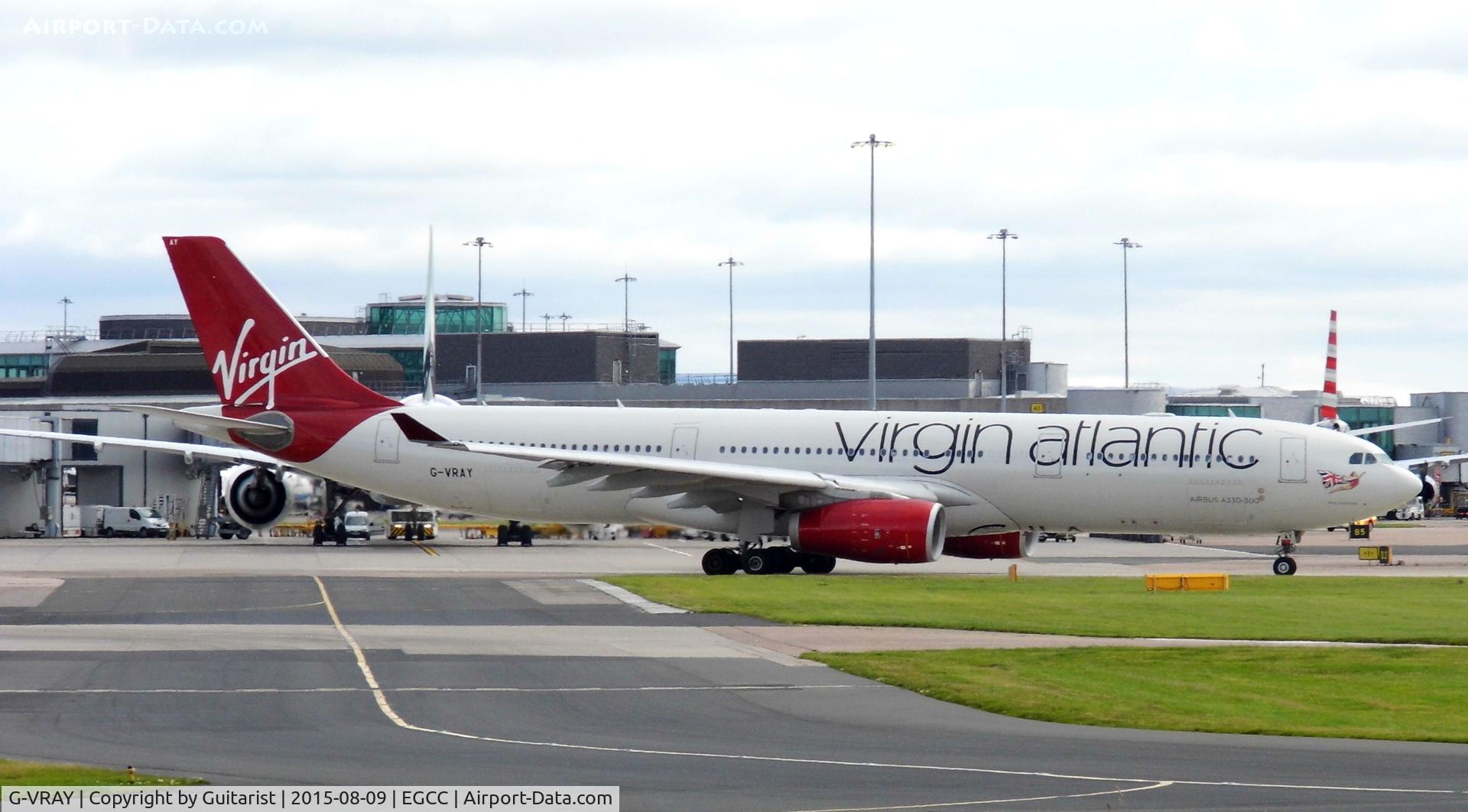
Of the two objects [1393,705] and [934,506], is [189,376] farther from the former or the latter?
[1393,705]

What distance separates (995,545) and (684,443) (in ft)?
25.8

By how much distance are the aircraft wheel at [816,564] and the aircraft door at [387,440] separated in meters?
10.5

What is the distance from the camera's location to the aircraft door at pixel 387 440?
43.5 metres

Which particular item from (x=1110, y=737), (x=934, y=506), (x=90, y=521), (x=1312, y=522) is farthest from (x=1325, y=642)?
(x=90, y=521)

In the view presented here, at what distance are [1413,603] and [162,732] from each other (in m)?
23.5

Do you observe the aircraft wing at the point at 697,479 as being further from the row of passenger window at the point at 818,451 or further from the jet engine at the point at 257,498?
Result: the jet engine at the point at 257,498

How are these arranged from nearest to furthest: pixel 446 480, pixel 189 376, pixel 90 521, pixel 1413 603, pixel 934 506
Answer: pixel 1413 603 → pixel 934 506 → pixel 446 480 → pixel 90 521 → pixel 189 376

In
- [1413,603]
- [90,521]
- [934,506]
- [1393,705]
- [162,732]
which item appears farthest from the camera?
[90,521]

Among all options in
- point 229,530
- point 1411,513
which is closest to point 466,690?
point 229,530

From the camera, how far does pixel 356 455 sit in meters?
43.8

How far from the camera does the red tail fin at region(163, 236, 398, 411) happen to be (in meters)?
44.4

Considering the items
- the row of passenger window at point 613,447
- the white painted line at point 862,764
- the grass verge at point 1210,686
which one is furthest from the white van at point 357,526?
the white painted line at point 862,764

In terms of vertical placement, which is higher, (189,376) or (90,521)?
Answer: (189,376)

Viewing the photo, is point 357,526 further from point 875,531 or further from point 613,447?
point 875,531
